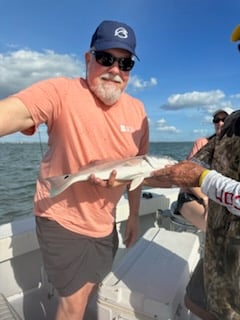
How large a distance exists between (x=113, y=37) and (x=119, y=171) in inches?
36.6

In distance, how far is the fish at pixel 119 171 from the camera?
205cm

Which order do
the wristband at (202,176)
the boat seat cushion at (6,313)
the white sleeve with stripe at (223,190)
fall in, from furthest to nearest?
the boat seat cushion at (6,313), the wristband at (202,176), the white sleeve with stripe at (223,190)

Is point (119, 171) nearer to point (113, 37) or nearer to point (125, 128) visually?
point (125, 128)

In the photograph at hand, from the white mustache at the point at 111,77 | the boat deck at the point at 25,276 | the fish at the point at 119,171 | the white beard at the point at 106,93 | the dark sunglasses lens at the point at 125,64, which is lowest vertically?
the boat deck at the point at 25,276

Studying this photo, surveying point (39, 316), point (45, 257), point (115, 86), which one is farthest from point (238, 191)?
point (39, 316)

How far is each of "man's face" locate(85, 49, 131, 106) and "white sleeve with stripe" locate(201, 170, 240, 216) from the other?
0.96 meters

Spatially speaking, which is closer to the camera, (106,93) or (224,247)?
(224,247)

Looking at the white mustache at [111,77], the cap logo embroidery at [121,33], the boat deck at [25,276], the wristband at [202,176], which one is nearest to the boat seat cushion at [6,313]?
the boat deck at [25,276]

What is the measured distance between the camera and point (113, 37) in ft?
7.13

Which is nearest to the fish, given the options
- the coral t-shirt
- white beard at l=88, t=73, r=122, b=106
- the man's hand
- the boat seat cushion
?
the coral t-shirt

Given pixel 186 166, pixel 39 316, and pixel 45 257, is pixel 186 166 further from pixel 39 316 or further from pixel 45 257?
pixel 39 316

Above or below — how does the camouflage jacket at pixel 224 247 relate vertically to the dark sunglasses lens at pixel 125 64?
below

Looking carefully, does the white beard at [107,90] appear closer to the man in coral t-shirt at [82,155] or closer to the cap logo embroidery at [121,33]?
the man in coral t-shirt at [82,155]

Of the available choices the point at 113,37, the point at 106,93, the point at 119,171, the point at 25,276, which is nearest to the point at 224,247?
the point at 119,171
